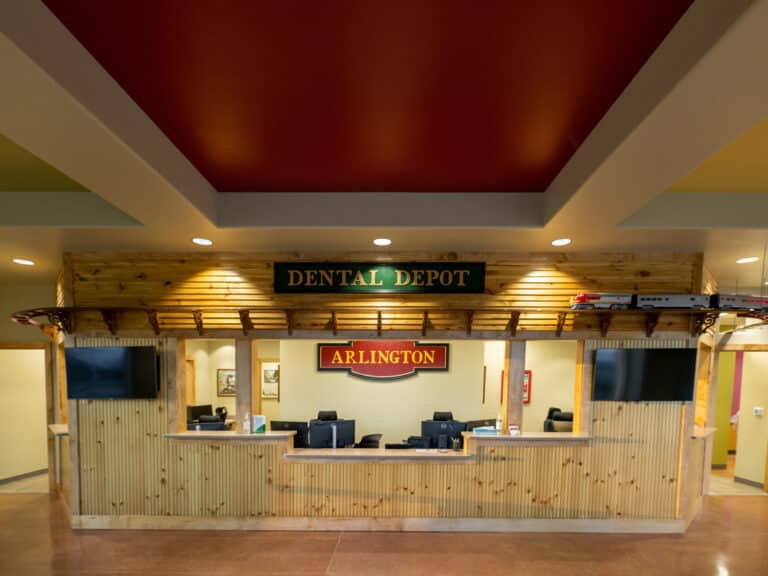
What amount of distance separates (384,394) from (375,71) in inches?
279

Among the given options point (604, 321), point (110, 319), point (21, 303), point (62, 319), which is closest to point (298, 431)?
point (110, 319)

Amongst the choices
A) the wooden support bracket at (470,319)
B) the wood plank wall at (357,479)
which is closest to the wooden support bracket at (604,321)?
the wood plank wall at (357,479)

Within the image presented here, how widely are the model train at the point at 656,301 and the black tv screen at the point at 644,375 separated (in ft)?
2.44

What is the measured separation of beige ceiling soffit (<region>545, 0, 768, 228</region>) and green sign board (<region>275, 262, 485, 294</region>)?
2.02 meters

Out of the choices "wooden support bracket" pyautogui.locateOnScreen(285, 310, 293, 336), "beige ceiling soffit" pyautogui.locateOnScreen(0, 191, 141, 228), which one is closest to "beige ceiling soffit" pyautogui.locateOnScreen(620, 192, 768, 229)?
"wooden support bracket" pyautogui.locateOnScreen(285, 310, 293, 336)

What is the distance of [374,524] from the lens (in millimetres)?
4605

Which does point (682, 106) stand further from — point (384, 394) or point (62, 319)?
point (384, 394)

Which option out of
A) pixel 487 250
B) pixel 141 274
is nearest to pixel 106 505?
pixel 141 274

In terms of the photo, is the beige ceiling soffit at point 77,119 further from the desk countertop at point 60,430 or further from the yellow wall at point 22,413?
the yellow wall at point 22,413

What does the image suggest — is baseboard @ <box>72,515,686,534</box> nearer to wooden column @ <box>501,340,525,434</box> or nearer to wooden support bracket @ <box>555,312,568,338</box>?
wooden column @ <box>501,340,525,434</box>

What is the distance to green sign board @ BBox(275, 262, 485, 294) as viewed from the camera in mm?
4488

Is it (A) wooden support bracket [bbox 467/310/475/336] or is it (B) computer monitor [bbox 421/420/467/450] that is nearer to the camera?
(A) wooden support bracket [bbox 467/310/475/336]

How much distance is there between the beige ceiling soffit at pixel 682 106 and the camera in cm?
121

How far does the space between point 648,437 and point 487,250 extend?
3038mm
